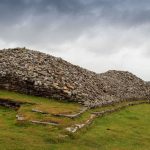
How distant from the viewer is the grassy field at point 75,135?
20531 millimetres

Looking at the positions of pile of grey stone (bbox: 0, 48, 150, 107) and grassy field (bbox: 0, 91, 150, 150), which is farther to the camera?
pile of grey stone (bbox: 0, 48, 150, 107)

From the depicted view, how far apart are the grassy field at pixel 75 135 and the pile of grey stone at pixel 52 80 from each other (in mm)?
4296

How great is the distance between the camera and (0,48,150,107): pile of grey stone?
116ft

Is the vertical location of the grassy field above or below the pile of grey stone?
below

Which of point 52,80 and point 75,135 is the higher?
point 52,80

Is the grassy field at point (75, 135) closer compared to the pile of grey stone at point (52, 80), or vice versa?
the grassy field at point (75, 135)

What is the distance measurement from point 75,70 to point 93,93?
502cm

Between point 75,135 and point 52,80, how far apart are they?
13.8 m

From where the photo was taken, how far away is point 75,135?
2256cm

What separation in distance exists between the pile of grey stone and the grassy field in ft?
14.1

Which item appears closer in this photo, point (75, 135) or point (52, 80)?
point (75, 135)

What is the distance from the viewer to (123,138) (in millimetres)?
24391

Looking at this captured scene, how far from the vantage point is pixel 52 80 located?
1417 inches

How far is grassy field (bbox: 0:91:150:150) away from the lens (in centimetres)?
2053
